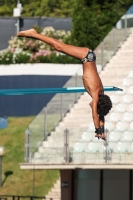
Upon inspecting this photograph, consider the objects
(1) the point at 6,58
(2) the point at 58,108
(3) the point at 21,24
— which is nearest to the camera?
(2) the point at 58,108

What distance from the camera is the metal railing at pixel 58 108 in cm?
2880

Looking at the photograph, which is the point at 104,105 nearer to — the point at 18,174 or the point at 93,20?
the point at 18,174

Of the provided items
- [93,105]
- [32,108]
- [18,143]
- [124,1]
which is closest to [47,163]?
[18,143]

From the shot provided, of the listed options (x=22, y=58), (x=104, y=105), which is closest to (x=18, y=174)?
(x=22, y=58)

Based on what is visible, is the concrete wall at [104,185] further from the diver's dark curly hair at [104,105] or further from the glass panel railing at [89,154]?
the diver's dark curly hair at [104,105]

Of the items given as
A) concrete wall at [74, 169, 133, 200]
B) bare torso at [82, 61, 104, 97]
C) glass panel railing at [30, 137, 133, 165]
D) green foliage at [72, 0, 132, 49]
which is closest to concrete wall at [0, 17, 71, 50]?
green foliage at [72, 0, 132, 49]

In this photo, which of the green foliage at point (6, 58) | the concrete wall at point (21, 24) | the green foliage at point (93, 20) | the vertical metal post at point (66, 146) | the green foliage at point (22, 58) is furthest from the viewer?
the concrete wall at point (21, 24)

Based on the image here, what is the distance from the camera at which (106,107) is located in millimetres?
13539

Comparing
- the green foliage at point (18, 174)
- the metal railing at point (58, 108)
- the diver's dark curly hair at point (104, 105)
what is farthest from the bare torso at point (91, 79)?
the green foliage at point (18, 174)

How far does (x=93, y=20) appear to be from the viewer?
142 feet

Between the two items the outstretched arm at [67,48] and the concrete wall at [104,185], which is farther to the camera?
the concrete wall at [104,185]

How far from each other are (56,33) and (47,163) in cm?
1632

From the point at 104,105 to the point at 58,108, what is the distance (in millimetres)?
17938

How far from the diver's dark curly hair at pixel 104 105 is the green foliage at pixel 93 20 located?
28.7m
